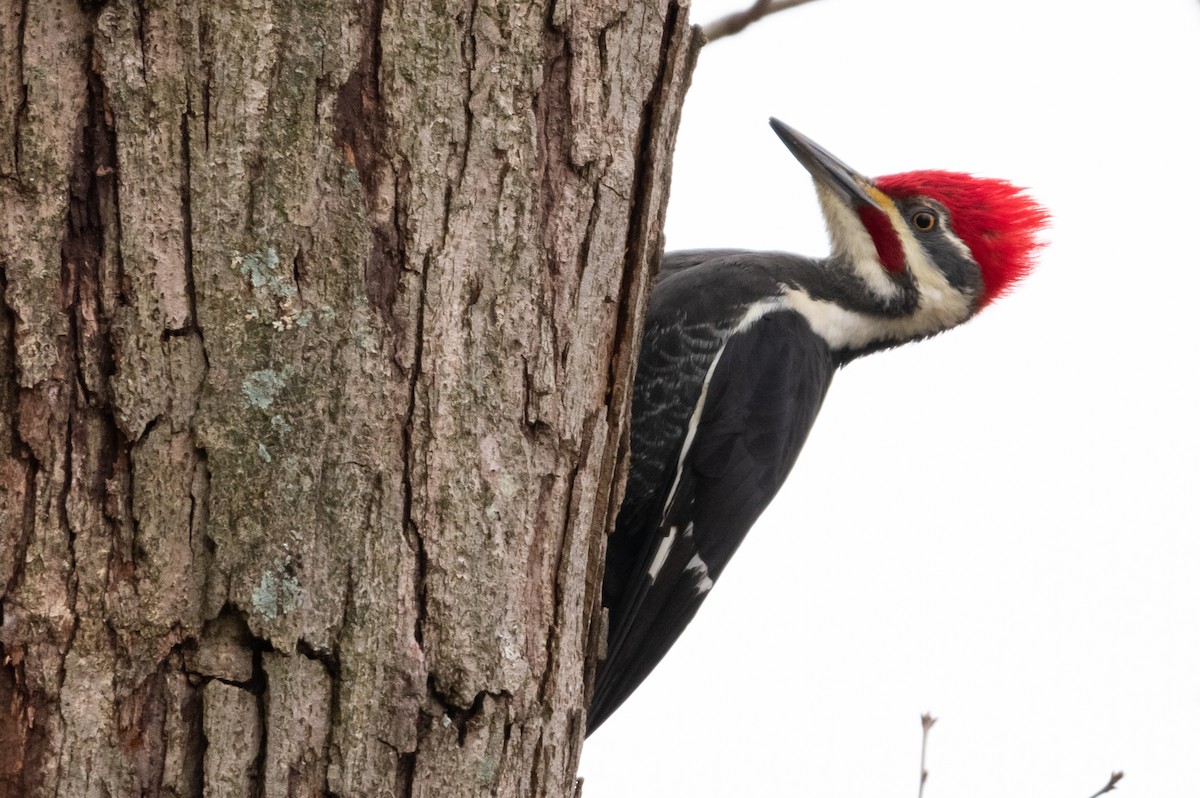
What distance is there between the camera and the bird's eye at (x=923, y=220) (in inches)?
132

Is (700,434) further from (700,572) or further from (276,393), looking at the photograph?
(276,393)

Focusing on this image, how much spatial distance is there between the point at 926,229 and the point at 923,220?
27mm

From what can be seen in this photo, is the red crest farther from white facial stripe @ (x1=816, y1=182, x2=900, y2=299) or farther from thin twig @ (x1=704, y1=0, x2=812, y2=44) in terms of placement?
thin twig @ (x1=704, y1=0, x2=812, y2=44)

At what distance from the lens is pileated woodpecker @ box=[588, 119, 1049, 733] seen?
2.90m

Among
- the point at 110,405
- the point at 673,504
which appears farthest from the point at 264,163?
the point at 673,504

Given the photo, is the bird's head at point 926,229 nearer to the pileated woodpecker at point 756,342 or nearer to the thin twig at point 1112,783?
the pileated woodpecker at point 756,342

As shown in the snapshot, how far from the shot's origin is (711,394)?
3.02 m

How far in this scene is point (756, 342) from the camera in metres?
3.05

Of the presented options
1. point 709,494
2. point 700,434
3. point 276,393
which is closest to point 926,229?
point 700,434

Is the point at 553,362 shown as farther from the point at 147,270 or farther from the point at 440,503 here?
the point at 147,270

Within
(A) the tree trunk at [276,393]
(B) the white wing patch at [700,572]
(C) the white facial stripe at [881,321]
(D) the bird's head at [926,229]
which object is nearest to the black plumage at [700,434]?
(B) the white wing patch at [700,572]

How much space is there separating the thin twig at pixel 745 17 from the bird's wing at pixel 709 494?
0.82m

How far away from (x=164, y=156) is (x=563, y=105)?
1.71 ft

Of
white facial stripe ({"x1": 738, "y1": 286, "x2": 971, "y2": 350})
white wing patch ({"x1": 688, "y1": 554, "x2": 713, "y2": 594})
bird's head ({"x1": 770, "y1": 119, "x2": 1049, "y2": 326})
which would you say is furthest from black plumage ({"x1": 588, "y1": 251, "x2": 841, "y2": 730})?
bird's head ({"x1": 770, "y1": 119, "x2": 1049, "y2": 326})
